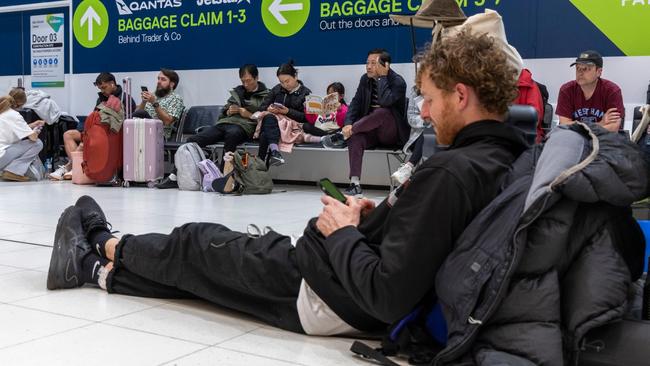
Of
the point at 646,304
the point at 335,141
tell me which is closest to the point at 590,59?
the point at 335,141

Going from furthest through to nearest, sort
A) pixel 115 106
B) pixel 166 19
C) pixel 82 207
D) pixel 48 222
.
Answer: pixel 166 19 → pixel 115 106 → pixel 48 222 → pixel 82 207

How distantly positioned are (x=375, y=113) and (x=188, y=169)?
6.81 feet

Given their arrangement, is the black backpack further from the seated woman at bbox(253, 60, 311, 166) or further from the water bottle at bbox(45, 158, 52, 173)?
the water bottle at bbox(45, 158, 52, 173)

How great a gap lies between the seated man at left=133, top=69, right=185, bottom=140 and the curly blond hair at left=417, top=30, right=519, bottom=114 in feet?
23.2

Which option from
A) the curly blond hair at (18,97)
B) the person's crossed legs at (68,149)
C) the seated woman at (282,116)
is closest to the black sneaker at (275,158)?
the seated woman at (282,116)

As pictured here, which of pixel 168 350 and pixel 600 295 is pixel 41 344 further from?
pixel 600 295

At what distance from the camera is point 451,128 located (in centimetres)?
184

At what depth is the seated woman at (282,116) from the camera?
768 centimetres

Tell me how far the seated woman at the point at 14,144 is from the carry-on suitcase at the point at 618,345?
7.80 meters

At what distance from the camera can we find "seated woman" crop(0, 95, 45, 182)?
8.24 m

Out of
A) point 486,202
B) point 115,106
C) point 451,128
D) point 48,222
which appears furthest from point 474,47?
point 115,106

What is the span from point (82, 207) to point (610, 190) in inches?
79.4

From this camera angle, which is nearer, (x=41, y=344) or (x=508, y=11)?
(x=41, y=344)

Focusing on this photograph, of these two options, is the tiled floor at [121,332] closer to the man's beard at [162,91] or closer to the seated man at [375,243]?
the seated man at [375,243]
